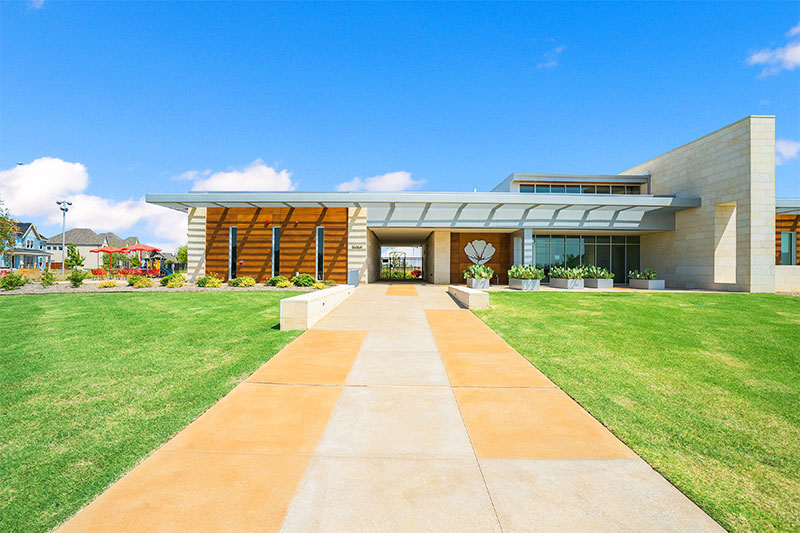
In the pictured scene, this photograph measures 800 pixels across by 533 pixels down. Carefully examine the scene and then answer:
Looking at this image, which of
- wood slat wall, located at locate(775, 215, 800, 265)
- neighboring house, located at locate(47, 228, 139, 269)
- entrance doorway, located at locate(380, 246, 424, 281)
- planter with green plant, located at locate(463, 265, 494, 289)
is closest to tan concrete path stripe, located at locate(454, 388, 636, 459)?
planter with green plant, located at locate(463, 265, 494, 289)

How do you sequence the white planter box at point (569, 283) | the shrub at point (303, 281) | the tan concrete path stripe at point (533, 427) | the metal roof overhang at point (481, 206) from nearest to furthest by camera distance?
the tan concrete path stripe at point (533, 427)
the shrub at point (303, 281)
the white planter box at point (569, 283)
the metal roof overhang at point (481, 206)

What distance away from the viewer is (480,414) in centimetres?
406

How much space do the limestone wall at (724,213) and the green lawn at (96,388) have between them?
24.8 meters

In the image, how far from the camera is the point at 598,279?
72.9 ft

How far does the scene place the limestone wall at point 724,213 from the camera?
19.8 meters

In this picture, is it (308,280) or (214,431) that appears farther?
(308,280)

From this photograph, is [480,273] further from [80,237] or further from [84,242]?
[80,237]

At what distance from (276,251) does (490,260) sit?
15.0m

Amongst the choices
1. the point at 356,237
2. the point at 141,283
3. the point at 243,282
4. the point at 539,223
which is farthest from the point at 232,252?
the point at 539,223

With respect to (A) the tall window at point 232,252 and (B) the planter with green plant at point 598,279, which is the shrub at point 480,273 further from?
(A) the tall window at point 232,252

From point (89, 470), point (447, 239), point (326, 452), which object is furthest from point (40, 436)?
point (447, 239)

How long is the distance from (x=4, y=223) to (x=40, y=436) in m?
40.6

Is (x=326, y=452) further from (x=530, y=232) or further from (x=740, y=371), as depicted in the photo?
(x=530, y=232)

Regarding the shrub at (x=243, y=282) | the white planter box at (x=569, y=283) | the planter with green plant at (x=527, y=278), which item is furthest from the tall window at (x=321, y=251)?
the white planter box at (x=569, y=283)
